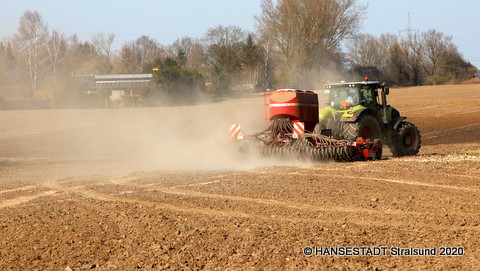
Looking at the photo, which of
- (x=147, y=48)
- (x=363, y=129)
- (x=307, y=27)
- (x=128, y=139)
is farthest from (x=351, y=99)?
(x=147, y=48)

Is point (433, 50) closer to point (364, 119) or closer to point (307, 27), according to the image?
point (307, 27)

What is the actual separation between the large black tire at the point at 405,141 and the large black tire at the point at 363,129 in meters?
0.72

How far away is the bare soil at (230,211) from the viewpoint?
618 centimetres

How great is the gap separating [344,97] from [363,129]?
3.94 ft

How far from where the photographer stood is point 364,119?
15.1 m

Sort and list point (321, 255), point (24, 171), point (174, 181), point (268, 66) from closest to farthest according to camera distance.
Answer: point (321, 255)
point (174, 181)
point (24, 171)
point (268, 66)

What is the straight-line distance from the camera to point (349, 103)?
51.6 ft

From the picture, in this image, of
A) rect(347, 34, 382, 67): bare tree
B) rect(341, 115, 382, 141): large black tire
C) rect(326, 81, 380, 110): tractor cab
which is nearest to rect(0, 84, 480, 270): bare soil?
rect(341, 115, 382, 141): large black tire

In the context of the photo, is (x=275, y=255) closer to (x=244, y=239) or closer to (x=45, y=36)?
(x=244, y=239)

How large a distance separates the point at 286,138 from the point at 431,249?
9.69 m

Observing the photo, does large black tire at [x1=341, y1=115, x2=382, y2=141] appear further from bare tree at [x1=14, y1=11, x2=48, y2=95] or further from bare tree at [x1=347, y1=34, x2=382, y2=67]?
bare tree at [x1=347, y1=34, x2=382, y2=67]

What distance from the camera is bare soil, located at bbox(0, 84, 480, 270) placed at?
6180mm

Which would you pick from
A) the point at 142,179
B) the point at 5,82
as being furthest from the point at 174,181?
the point at 5,82

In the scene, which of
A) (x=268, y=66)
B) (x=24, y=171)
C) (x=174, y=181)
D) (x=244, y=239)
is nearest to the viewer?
(x=244, y=239)
